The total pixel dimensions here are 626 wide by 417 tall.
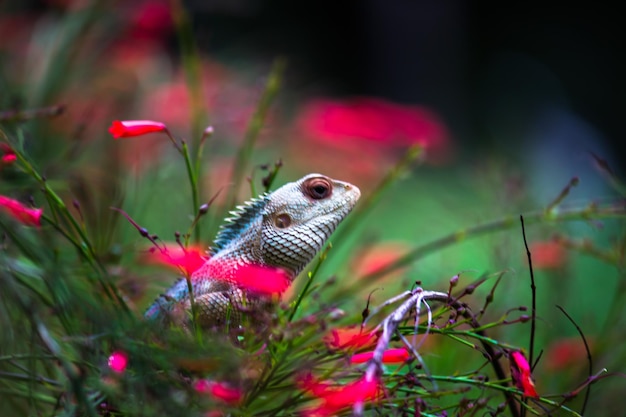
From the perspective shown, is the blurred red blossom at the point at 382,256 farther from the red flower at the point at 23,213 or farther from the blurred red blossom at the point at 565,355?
the red flower at the point at 23,213

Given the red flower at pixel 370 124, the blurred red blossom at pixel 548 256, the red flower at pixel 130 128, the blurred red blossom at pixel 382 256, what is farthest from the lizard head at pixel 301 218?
the red flower at pixel 370 124

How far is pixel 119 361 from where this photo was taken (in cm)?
88

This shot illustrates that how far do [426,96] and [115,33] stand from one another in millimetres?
3491

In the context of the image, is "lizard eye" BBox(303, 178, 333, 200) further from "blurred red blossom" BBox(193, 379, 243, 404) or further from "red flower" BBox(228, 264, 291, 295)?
"blurred red blossom" BBox(193, 379, 243, 404)

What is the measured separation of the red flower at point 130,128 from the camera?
1.07 m

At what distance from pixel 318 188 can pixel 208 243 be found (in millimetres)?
408

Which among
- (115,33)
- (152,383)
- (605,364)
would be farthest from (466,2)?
(152,383)

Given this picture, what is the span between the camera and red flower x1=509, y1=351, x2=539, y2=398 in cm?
90

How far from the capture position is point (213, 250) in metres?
1.15

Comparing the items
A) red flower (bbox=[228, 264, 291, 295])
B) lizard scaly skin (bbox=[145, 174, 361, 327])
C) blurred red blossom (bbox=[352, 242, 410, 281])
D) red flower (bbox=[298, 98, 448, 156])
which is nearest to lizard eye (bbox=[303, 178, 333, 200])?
lizard scaly skin (bbox=[145, 174, 361, 327])

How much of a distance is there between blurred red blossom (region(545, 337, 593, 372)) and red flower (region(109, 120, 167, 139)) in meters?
1.18

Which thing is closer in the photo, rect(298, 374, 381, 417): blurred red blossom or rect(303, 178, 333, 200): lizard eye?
rect(298, 374, 381, 417): blurred red blossom

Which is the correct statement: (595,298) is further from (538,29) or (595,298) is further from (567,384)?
(538,29)

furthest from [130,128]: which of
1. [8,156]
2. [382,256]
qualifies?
[382,256]
